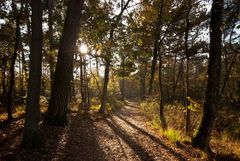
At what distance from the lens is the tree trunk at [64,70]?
7.81 m

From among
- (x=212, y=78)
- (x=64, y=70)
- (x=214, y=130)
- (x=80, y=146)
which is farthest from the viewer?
(x=214, y=130)

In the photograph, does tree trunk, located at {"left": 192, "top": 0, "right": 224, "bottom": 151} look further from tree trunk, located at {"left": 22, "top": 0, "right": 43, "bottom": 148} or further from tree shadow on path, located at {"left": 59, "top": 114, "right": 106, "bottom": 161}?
tree trunk, located at {"left": 22, "top": 0, "right": 43, "bottom": 148}

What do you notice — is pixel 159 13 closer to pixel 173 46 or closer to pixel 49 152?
pixel 173 46

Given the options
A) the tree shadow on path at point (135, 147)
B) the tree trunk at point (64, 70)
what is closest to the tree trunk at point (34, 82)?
the tree trunk at point (64, 70)

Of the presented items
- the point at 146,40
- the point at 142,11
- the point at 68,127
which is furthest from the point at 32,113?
the point at 146,40

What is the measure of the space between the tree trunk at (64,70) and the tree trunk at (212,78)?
4.68m

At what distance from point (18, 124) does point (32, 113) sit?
3425 millimetres

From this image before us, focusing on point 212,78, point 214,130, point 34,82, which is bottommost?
point 214,130

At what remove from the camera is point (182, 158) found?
652 centimetres

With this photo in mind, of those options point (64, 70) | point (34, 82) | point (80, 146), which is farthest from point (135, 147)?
point (34, 82)

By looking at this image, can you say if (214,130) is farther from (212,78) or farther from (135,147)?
(135,147)

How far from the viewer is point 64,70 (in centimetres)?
786

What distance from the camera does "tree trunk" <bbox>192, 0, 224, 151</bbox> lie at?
7.09 meters

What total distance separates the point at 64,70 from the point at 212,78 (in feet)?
16.7
